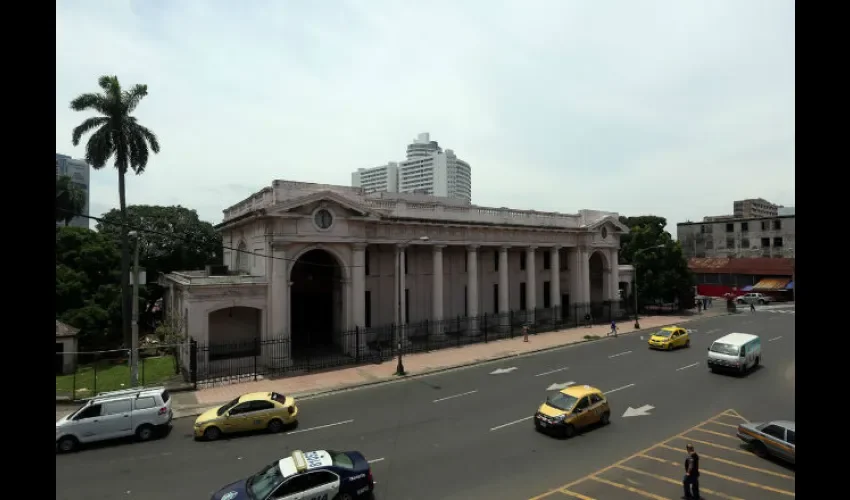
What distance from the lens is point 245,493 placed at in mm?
11250

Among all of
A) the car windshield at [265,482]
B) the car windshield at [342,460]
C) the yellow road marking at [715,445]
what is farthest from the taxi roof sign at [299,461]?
the yellow road marking at [715,445]

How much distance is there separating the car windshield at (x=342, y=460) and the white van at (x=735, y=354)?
2097 centimetres

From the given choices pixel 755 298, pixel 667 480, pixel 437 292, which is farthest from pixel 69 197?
pixel 755 298

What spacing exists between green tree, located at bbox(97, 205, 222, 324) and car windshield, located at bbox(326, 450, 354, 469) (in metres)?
33.5

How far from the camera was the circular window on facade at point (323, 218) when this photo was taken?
92.9ft

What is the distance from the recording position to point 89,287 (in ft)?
111

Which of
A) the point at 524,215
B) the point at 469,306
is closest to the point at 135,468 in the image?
the point at 469,306

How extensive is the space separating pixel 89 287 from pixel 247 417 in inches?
984

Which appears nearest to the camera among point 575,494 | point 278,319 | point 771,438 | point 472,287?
point 575,494

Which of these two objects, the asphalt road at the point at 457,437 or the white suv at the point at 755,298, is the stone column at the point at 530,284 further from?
the white suv at the point at 755,298

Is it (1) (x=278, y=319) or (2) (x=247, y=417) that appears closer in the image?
(2) (x=247, y=417)

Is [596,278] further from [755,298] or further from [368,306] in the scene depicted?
[368,306]
